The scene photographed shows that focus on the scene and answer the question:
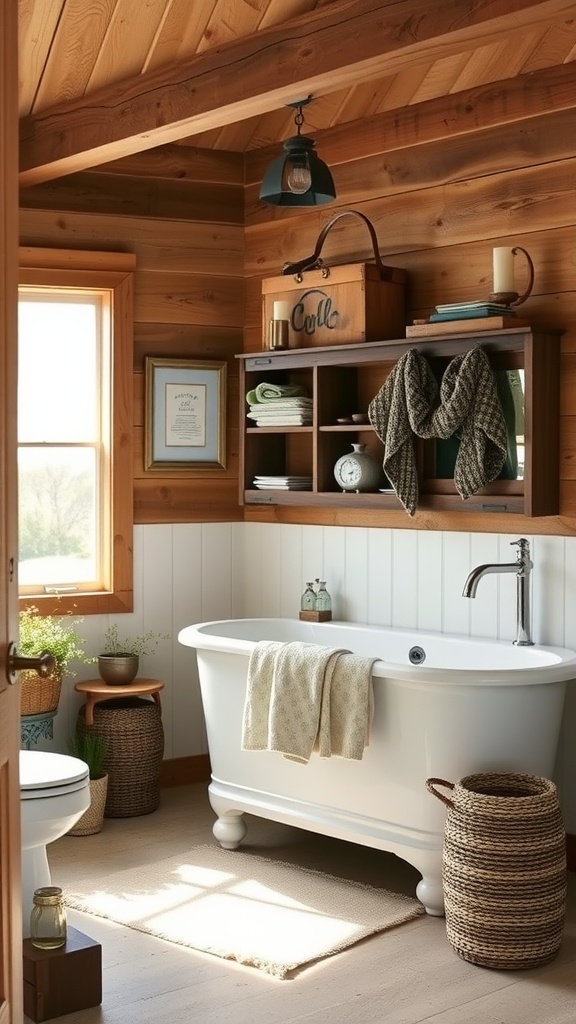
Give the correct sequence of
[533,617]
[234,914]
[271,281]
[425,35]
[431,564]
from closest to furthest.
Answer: [425,35]
[234,914]
[533,617]
[431,564]
[271,281]

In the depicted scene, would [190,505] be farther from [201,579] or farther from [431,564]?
[431,564]

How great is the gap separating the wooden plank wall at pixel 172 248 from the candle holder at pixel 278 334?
1.61ft

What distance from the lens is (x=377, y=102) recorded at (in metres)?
4.81

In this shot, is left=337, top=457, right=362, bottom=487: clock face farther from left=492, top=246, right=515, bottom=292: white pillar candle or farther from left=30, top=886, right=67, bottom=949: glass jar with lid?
left=30, top=886, right=67, bottom=949: glass jar with lid

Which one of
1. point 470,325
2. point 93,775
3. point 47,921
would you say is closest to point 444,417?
point 470,325

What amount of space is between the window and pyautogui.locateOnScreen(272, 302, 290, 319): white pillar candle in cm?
62

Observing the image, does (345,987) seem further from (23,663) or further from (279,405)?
(279,405)

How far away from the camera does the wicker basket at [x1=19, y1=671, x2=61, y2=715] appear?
4605 millimetres

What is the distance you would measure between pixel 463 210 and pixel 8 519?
115 inches

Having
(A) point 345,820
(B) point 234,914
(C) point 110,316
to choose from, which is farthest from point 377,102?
(B) point 234,914

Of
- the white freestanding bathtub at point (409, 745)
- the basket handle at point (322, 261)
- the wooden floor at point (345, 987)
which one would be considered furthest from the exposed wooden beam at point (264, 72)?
the wooden floor at point (345, 987)

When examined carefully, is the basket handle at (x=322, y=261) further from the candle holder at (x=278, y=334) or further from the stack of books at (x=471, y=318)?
the stack of books at (x=471, y=318)

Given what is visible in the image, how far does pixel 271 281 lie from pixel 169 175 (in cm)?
69

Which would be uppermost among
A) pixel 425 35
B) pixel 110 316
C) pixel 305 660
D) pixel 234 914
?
pixel 425 35
